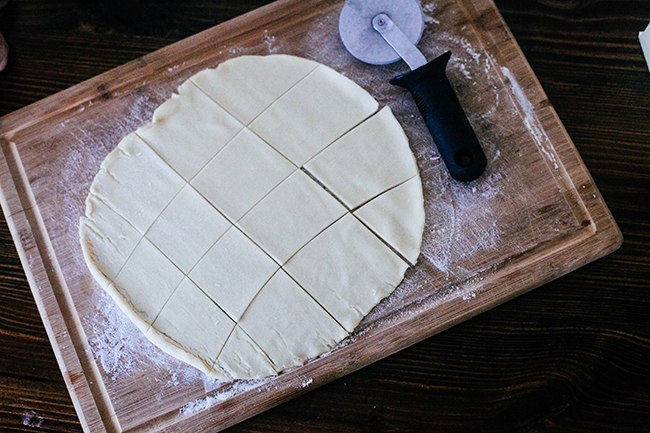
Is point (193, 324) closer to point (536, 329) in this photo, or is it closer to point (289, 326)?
point (289, 326)

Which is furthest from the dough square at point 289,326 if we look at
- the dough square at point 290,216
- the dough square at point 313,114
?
the dough square at point 313,114

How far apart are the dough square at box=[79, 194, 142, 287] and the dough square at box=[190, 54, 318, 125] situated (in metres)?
0.66

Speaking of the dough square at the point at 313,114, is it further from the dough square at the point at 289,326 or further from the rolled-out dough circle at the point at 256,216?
the dough square at the point at 289,326

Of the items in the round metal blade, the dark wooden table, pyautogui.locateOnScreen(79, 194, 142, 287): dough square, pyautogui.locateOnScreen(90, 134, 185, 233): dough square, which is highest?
the round metal blade

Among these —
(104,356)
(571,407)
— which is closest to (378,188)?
(571,407)

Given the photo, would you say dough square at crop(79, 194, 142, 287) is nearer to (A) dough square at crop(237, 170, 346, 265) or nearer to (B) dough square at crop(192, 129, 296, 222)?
(B) dough square at crop(192, 129, 296, 222)

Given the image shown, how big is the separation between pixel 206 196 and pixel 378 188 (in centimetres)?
71

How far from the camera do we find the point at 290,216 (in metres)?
1.90

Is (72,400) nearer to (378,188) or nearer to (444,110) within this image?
(378,188)

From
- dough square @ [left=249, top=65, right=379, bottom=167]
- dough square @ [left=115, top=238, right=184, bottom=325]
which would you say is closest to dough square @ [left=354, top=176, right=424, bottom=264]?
dough square @ [left=249, top=65, right=379, bottom=167]

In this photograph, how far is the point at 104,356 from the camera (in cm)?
190

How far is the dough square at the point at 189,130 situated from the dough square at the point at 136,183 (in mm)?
44

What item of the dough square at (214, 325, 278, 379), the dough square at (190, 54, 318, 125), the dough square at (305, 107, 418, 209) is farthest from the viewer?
the dough square at (190, 54, 318, 125)

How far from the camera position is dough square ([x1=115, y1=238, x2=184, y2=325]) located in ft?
6.17
